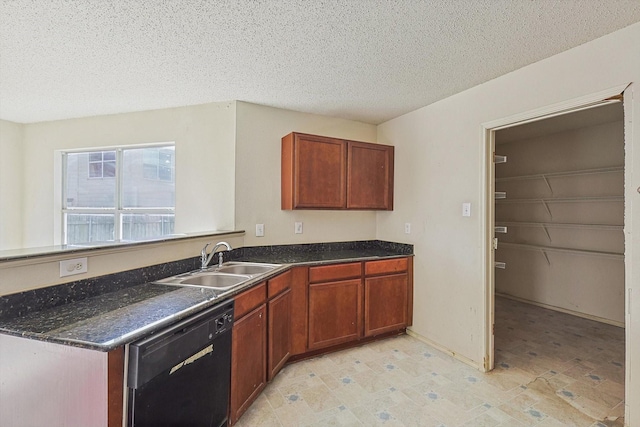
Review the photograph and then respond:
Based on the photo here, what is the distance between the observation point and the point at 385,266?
298 cm

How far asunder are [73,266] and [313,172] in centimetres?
196

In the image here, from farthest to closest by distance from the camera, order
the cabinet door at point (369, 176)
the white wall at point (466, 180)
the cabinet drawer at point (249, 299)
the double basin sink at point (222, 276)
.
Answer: the cabinet door at point (369, 176) → the double basin sink at point (222, 276) → the cabinet drawer at point (249, 299) → the white wall at point (466, 180)

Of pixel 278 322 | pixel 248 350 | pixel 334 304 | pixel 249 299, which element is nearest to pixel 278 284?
pixel 278 322

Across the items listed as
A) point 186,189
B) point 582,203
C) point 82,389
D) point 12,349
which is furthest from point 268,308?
point 582,203

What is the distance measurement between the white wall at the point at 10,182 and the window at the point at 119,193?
23.9 inches

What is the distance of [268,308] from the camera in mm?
2168

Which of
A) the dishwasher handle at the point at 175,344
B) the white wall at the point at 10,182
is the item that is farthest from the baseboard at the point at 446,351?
the white wall at the point at 10,182

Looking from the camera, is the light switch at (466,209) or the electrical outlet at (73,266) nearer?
the electrical outlet at (73,266)

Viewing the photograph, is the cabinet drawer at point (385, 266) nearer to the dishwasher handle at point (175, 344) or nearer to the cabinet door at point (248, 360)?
the cabinet door at point (248, 360)

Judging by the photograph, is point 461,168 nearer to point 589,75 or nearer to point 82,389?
point 589,75

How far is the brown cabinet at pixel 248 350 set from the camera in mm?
1783

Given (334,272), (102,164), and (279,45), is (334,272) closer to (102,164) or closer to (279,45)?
(279,45)

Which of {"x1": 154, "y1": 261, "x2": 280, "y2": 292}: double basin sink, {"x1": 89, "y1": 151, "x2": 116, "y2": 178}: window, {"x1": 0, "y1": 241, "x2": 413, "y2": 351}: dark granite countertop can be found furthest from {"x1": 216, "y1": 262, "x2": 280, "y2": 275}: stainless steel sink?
{"x1": 89, "y1": 151, "x2": 116, "y2": 178}: window

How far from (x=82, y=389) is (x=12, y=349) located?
0.38m
